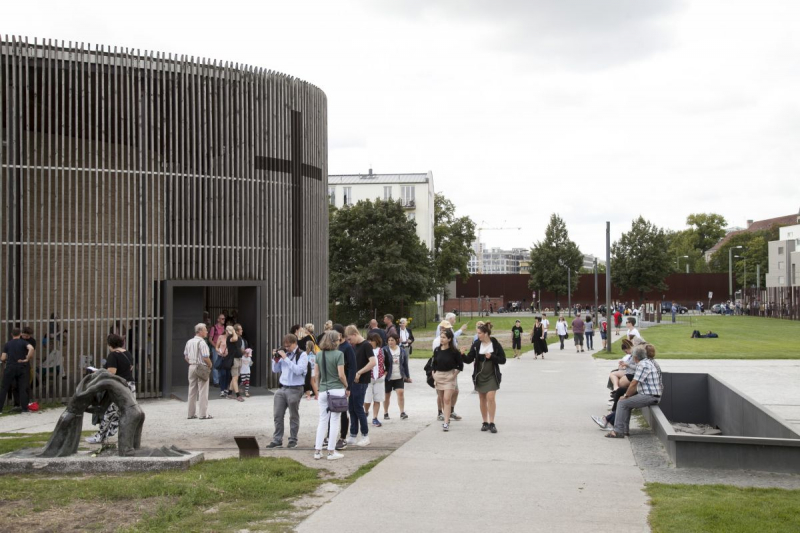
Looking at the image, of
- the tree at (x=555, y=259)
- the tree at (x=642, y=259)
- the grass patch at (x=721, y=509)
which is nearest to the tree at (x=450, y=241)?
the tree at (x=555, y=259)

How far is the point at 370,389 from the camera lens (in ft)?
43.2

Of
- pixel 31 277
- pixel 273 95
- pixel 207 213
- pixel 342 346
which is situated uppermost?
pixel 273 95

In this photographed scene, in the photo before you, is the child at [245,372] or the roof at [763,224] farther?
the roof at [763,224]

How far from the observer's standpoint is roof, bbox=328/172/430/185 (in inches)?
3319

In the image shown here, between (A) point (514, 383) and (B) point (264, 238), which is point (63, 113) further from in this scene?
(A) point (514, 383)

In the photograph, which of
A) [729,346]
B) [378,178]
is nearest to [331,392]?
[729,346]

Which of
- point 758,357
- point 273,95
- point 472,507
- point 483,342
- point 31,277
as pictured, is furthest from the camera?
point 758,357

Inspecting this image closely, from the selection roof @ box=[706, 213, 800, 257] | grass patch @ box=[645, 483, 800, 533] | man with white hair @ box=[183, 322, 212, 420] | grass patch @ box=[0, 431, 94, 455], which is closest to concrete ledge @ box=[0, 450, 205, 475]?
grass patch @ box=[0, 431, 94, 455]

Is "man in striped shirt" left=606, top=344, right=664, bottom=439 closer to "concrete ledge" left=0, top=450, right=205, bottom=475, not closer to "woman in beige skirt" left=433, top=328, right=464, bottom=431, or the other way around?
"woman in beige skirt" left=433, top=328, right=464, bottom=431

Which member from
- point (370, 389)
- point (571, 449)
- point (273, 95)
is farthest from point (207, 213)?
point (571, 449)

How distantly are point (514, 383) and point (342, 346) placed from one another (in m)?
10.3

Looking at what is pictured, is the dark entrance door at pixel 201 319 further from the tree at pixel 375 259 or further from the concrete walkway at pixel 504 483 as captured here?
the tree at pixel 375 259

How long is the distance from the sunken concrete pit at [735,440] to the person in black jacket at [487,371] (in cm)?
232

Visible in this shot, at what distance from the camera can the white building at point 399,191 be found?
271ft
